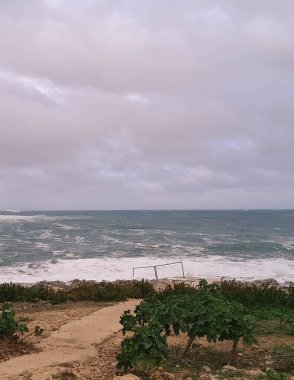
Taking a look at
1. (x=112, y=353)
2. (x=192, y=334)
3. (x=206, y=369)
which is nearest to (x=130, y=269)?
(x=112, y=353)

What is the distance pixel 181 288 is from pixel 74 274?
1228 cm

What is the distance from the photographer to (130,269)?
88.4ft

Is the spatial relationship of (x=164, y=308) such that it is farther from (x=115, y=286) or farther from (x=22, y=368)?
(x=115, y=286)

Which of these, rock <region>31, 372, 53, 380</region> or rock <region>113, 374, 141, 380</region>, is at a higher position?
rock <region>113, 374, 141, 380</region>

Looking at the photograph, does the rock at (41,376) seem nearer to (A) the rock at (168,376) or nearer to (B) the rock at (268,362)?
(A) the rock at (168,376)

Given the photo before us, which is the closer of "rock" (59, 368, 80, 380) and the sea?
"rock" (59, 368, 80, 380)

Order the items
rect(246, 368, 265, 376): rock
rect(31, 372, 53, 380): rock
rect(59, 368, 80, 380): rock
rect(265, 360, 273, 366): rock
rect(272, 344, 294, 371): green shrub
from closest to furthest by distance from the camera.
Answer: rect(31, 372, 53, 380): rock → rect(59, 368, 80, 380): rock → rect(246, 368, 265, 376): rock → rect(272, 344, 294, 371): green shrub → rect(265, 360, 273, 366): rock

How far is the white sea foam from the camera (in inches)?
965

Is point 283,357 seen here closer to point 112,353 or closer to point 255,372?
point 255,372

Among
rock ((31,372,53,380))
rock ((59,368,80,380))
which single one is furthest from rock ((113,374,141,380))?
rock ((31,372,53,380))

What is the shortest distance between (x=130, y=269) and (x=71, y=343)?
60.0 feet

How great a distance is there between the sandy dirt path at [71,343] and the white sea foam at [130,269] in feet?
42.2

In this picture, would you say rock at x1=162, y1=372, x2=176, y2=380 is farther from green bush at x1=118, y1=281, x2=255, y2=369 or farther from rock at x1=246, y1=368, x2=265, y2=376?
rock at x1=246, y1=368, x2=265, y2=376

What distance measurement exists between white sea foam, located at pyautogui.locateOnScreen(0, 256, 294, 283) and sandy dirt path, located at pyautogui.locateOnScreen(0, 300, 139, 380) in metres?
12.9
